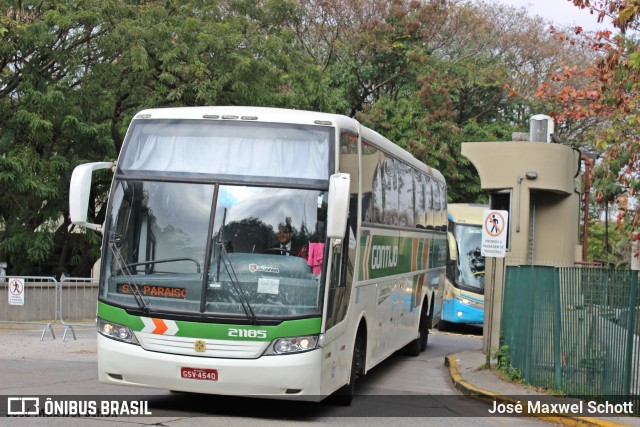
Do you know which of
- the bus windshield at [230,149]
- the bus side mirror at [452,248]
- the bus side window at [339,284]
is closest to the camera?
the bus side window at [339,284]

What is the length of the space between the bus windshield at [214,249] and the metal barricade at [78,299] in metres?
13.5

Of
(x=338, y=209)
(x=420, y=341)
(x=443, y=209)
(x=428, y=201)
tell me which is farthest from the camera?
(x=443, y=209)

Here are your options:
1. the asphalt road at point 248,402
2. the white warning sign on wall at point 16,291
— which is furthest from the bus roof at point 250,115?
the white warning sign on wall at point 16,291

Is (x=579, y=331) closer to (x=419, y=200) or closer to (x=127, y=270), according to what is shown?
(x=419, y=200)

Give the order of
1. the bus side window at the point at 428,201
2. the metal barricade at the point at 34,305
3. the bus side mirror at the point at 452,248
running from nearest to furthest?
the bus side window at the point at 428,201, the metal barricade at the point at 34,305, the bus side mirror at the point at 452,248

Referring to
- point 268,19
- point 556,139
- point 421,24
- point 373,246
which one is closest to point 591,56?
point 421,24

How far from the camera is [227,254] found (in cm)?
980

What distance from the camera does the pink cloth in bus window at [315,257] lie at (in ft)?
32.6

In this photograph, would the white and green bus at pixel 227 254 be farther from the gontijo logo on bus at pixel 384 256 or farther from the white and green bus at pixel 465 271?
the white and green bus at pixel 465 271

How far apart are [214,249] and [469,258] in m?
17.7

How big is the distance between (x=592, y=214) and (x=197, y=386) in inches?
1773

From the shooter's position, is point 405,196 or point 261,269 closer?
point 261,269

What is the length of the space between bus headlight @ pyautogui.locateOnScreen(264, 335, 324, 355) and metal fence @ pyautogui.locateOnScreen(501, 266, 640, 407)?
3.82 m

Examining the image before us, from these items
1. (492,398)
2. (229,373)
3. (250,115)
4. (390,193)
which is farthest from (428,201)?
(229,373)
